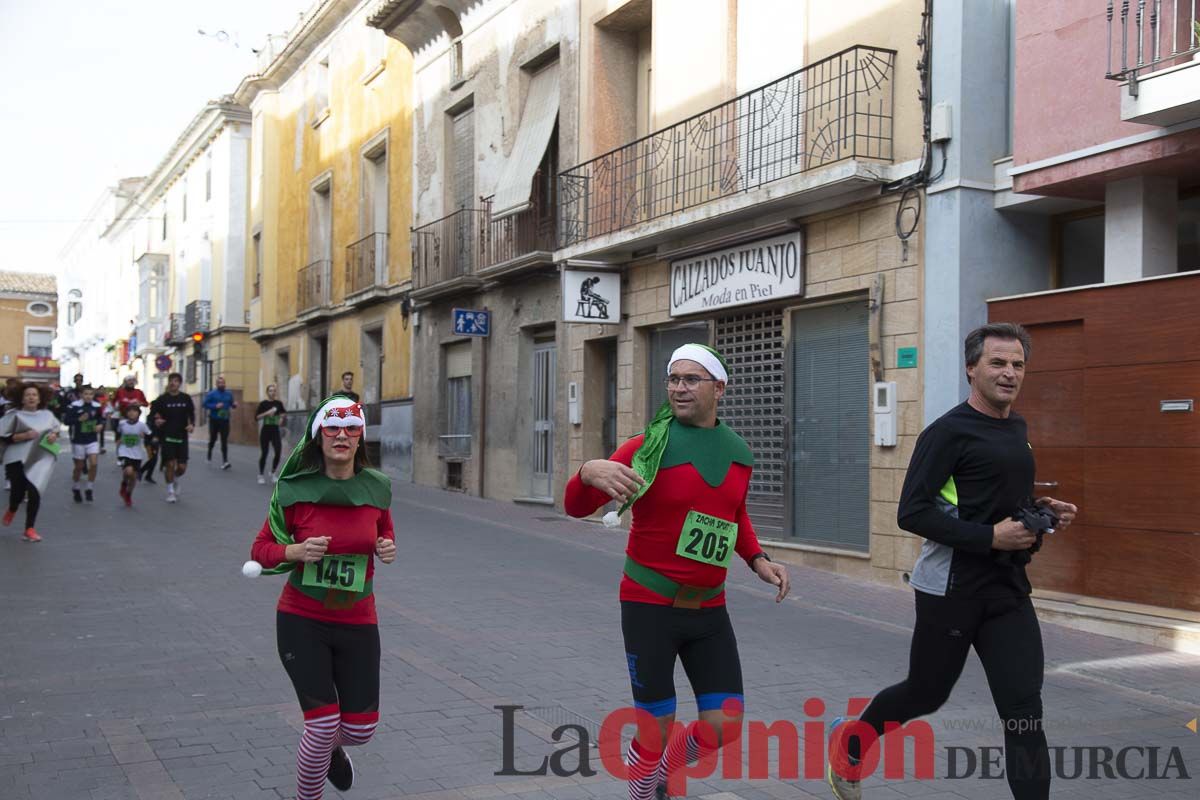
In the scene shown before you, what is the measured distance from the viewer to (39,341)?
8119cm

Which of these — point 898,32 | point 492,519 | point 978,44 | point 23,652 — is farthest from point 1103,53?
point 492,519

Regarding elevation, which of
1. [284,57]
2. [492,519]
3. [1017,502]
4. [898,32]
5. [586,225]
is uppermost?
[284,57]

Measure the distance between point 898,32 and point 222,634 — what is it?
27.3 ft

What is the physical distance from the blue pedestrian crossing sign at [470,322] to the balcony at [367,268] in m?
5.42

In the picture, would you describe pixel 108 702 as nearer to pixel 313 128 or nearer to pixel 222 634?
pixel 222 634

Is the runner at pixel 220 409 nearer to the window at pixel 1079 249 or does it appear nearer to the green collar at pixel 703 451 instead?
the window at pixel 1079 249

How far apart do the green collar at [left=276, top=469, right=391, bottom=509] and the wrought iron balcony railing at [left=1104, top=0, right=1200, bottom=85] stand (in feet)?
23.3

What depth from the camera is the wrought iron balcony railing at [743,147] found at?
12.1 meters

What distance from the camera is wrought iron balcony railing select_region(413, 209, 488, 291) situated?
2108 centimetres

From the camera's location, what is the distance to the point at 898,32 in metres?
11.9

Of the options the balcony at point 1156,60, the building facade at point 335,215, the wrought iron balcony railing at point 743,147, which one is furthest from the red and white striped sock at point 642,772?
the building facade at point 335,215

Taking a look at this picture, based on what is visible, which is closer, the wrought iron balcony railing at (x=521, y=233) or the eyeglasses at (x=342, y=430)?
the eyeglasses at (x=342, y=430)

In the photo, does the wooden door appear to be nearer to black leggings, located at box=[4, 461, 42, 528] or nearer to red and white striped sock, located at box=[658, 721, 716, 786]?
red and white striped sock, located at box=[658, 721, 716, 786]

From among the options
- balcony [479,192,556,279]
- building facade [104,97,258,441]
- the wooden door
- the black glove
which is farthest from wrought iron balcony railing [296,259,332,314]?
the black glove
